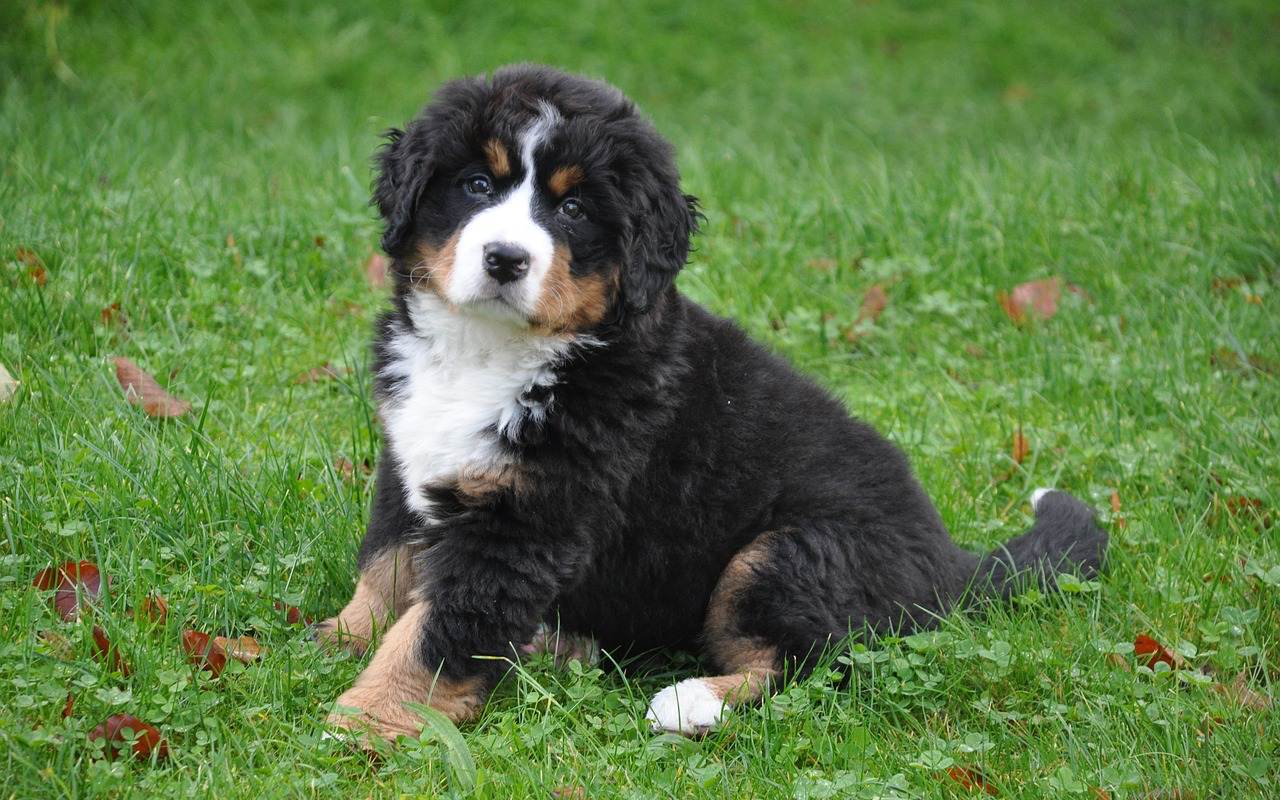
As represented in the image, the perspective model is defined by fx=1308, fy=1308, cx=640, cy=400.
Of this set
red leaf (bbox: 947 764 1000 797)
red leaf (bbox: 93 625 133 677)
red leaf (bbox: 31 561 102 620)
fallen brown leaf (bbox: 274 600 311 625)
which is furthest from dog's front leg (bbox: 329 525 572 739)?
red leaf (bbox: 947 764 1000 797)

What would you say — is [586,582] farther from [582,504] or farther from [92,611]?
[92,611]

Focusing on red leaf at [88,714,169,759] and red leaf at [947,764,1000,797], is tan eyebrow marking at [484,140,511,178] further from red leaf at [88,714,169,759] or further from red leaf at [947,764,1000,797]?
red leaf at [947,764,1000,797]

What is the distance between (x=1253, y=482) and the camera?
4160 millimetres

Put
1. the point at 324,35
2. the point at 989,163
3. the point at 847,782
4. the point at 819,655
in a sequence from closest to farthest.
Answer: the point at 847,782 < the point at 819,655 < the point at 989,163 < the point at 324,35

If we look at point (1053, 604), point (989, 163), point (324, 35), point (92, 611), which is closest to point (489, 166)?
point (92, 611)

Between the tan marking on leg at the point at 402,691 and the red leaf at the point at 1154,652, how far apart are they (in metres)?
1.74

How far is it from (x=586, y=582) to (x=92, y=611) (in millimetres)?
1141

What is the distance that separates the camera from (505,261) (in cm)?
295

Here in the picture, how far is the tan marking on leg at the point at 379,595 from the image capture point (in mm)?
3271

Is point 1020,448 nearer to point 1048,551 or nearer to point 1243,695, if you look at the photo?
point 1048,551

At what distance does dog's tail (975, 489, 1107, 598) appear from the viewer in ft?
11.8

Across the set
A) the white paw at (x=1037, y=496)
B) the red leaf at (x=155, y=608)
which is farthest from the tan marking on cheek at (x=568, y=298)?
the white paw at (x=1037, y=496)

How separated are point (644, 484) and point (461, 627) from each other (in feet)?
1.91

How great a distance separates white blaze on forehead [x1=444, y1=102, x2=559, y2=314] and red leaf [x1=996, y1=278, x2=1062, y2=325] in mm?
2850
